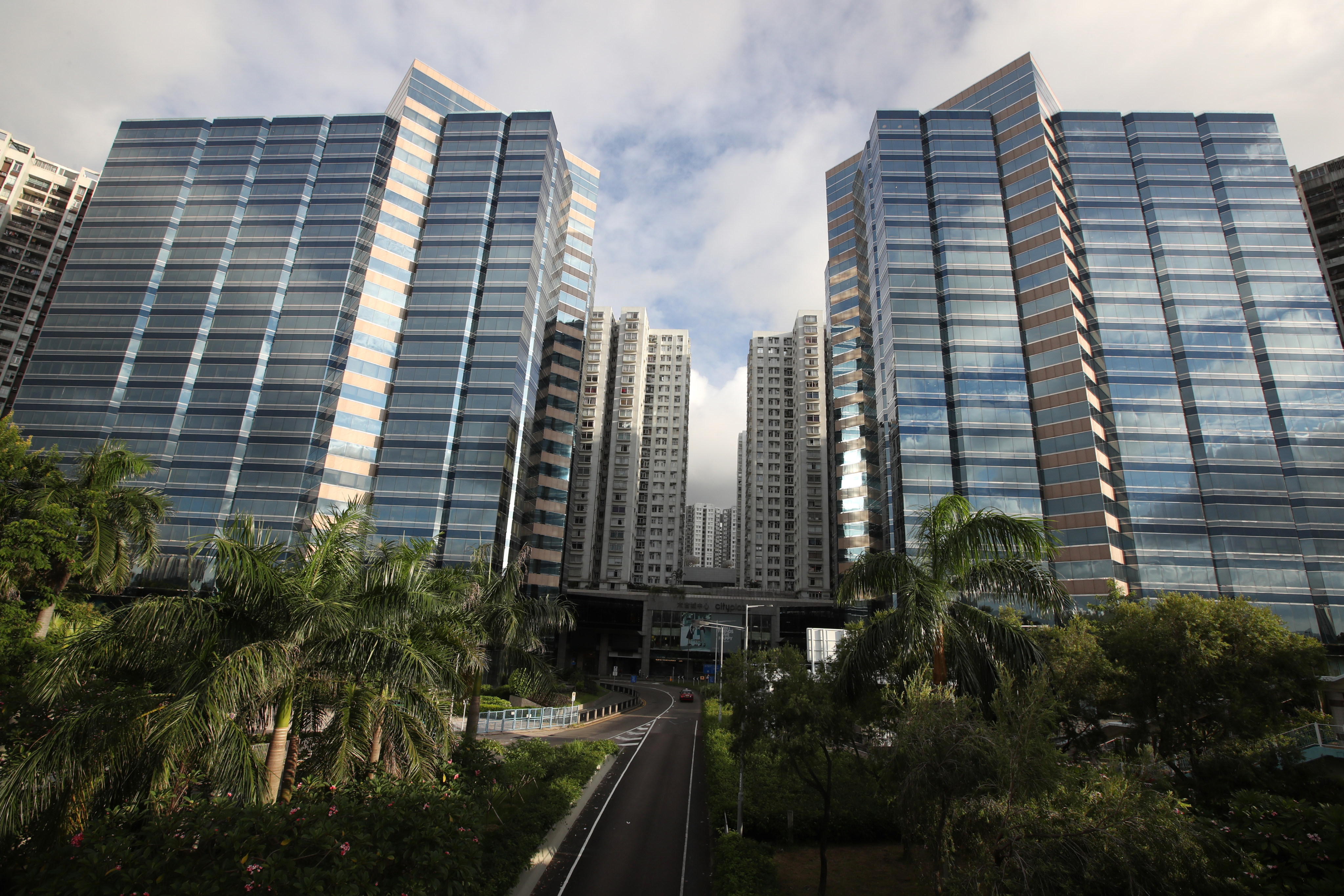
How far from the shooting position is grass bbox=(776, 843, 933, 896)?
63.9ft

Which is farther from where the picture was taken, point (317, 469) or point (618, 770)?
point (317, 469)

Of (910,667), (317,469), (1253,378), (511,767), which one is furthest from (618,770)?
(1253,378)

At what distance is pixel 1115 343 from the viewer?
230ft

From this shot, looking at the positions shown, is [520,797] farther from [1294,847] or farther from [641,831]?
[1294,847]

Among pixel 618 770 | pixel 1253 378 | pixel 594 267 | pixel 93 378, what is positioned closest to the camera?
pixel 618 770

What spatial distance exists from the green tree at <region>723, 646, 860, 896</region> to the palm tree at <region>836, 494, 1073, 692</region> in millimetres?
2569

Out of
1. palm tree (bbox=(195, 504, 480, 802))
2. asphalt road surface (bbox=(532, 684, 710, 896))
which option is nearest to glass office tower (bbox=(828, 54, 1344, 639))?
asphalt road surface (bbox=(532, 684, 710, 896))

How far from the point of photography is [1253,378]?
67.2 m

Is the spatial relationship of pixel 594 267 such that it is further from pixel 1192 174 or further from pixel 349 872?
pixel 349 872

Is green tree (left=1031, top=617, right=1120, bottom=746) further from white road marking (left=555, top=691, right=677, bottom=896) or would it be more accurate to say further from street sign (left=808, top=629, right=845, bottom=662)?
street sign (left=808, top=629, right=845, bottom=662)

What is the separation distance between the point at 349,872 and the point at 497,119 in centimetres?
9350

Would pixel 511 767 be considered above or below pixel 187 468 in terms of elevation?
below

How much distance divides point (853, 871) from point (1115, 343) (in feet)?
235

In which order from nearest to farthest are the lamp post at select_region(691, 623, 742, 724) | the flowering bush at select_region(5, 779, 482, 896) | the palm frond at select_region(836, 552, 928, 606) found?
the flowering bush at select_region(5, 779, 482, 896), the palm frond at select_region(836, 552, 928, 606), the lamp post at select_region(691, 623, 742, 724)
